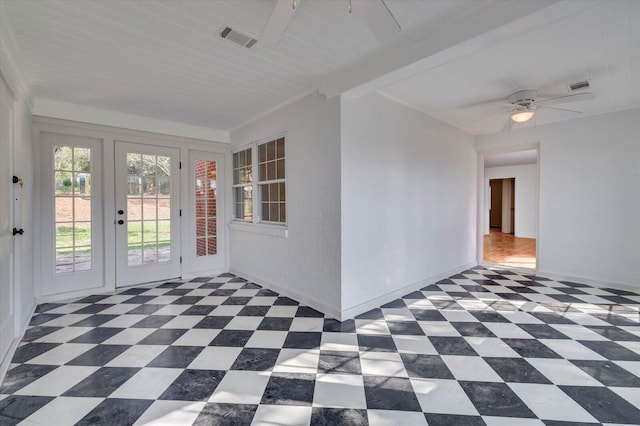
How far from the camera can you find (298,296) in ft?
11.8

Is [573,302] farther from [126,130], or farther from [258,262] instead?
[126,130]

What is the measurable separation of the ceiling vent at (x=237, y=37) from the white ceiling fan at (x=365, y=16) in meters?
0.68

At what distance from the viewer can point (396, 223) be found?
3660mm

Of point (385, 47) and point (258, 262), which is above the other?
point (385, 47)

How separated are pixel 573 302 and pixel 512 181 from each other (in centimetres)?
933

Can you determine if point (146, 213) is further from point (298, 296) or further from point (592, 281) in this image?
point (592, 281)

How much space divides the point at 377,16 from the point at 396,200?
8.03ft

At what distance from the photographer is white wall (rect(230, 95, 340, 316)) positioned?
3.11 m

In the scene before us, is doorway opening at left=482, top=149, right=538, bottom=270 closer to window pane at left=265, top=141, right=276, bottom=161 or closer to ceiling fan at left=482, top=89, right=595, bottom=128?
ceiling fan at left=482, top=89, right=595, bottom=128

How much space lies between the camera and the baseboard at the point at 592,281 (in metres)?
3.98

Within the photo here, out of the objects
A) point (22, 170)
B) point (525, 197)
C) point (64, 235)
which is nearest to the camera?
point (22, 170)

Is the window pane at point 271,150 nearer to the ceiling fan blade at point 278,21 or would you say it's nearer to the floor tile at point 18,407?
the ceiling fan blade at point 278,21

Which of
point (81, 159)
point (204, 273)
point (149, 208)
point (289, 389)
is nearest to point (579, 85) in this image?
point (289, 389)

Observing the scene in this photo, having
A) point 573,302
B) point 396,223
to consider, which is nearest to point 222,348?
point 396,223
